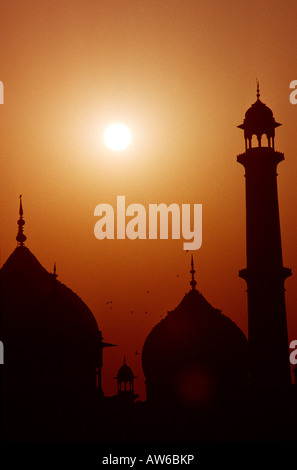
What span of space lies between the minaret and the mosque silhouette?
0.03 m

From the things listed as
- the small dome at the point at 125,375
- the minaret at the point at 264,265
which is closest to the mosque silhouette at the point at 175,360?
the minaret at the point at 264,265

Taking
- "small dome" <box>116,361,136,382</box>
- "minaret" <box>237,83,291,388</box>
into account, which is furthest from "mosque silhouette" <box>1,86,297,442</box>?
"small dome" <box>116,361,136,382</box>

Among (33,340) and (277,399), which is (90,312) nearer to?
(33,340)

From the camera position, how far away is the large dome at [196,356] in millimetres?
31250

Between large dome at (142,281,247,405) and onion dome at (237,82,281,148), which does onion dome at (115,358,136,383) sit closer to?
large dome at (142,281,247,405)

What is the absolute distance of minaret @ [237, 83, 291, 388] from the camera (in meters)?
30.7

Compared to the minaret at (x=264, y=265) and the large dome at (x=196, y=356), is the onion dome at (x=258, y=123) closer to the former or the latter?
the minaret at (x=264, y=265)

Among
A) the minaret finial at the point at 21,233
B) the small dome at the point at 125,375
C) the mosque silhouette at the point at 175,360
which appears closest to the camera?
the mosque silhouette at the point at 175,360

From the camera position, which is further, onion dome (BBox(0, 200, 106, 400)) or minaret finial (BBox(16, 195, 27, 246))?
minaret finial (BBox(16, 195, 27, 246))

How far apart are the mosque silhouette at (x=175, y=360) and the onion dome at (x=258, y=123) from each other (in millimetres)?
31

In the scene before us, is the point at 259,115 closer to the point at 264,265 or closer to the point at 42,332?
the point at 264,265

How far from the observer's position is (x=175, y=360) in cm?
3138
